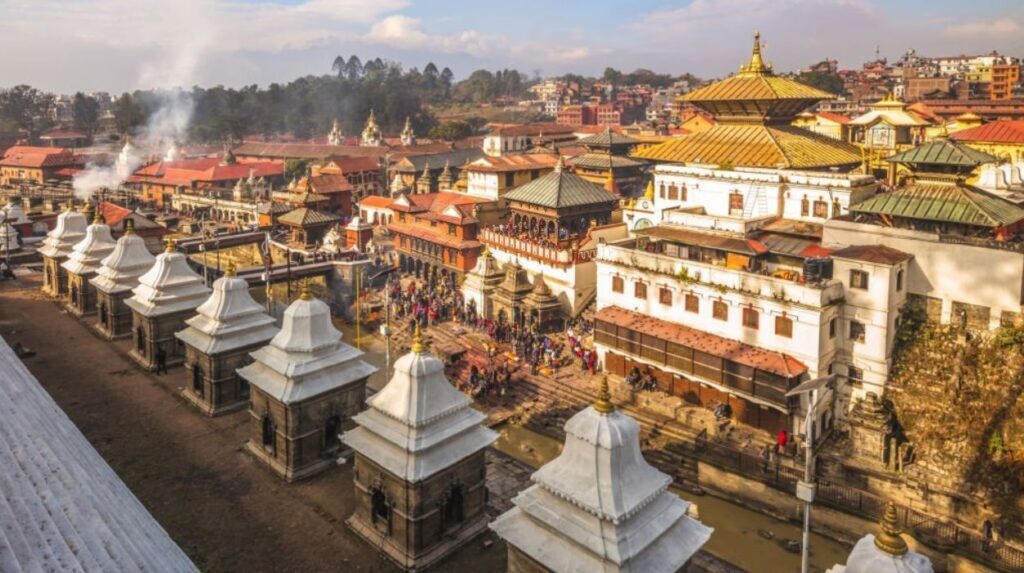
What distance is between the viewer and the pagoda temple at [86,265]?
30.5 metres

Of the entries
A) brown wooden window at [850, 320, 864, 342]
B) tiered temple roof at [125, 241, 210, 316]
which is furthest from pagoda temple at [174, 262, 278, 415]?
brown wooden window at [850, 320, 864, 342]

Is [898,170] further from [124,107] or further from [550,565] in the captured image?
[124,107]

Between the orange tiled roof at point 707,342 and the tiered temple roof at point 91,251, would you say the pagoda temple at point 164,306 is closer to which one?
the tiered temple roof at point 91,251

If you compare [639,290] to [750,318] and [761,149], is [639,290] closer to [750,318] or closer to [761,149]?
[750,318]

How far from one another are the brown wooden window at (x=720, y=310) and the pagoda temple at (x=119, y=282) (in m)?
21.9

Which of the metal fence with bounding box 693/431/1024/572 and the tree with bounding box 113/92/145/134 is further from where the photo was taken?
the tree with bounding box 113/92/145/134

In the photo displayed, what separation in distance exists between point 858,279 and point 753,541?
953cm

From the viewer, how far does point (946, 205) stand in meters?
24.7

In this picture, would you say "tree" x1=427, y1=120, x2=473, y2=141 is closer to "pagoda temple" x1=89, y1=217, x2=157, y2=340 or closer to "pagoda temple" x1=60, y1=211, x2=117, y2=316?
"pagoda temple" x1=60, y1=211, x2=117, y2=316

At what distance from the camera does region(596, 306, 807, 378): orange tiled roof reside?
24.0 m

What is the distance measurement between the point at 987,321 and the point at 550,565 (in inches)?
761

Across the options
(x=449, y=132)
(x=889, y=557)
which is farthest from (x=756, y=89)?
(x=449, y=132)

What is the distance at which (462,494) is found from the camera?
619 inches

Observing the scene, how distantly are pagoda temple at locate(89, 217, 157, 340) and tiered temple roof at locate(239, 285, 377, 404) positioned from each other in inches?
468
